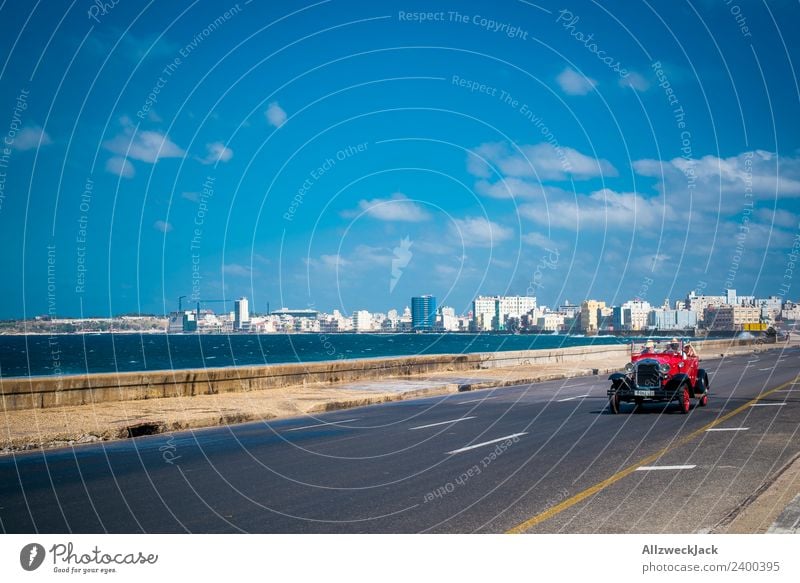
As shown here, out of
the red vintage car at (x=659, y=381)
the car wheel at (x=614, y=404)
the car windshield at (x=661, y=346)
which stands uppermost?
the car windshield at (x=661, y=346)

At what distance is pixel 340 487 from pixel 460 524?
2604 mm

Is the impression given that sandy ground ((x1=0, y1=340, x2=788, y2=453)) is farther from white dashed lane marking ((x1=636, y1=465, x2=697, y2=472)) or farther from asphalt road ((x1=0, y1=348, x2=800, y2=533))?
white dashed lane marking ((x1=636, y1=465, x2=697, y2=472))

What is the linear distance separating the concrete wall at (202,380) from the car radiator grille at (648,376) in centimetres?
1305

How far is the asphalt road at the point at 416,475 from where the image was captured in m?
8.02

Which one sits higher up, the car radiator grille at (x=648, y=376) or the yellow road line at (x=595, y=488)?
the car radiator grille at (x=648, y=376)

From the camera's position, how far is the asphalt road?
802 centimetres

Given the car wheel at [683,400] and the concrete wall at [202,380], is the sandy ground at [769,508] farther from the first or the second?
the concrete wall at [202,380]

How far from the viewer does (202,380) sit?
79.1ft

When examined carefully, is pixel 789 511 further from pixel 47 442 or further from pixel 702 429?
pixel 47 442
